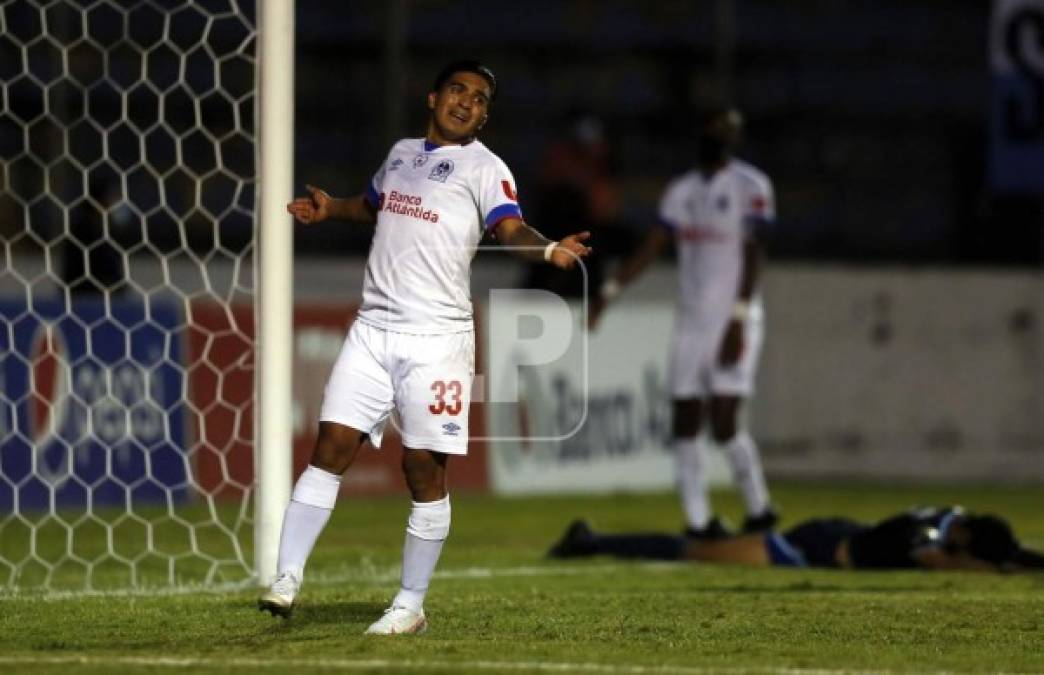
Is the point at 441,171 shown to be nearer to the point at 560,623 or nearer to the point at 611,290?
the point at 560,623

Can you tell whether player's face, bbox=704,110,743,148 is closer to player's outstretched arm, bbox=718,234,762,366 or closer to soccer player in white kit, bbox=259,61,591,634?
player's outstretched arm, bbox=718,234,762,366

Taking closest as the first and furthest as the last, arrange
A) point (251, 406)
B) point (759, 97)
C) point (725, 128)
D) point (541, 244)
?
point (541, 244) → point (725, 128) → point (251, 406) → point (759, 97)

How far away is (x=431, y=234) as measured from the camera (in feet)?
22.6

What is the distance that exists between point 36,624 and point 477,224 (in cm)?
196

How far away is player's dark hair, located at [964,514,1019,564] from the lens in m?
9.59

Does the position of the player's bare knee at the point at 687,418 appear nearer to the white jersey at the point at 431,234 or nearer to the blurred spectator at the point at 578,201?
the white jersey at the point at 431,234

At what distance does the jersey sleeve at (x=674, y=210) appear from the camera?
1157cm

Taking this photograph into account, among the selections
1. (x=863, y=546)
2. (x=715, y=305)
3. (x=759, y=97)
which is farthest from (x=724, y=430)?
(x=759, y=97)

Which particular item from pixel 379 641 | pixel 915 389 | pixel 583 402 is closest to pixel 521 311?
pixel 583 402

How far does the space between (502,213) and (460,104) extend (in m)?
0.40

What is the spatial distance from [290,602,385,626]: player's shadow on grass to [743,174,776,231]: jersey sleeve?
416cm

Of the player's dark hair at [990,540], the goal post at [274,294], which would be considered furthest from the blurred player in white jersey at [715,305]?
the goal post at [274,294]

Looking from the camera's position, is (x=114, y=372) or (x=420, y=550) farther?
(x=114, y=372)

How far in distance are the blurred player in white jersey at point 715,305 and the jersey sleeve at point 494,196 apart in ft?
14.4
